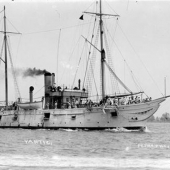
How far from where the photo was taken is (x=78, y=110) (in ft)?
139

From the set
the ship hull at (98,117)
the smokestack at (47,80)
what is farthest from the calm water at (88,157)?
the smokestack at (47,80)

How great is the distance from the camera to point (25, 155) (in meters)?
21.4

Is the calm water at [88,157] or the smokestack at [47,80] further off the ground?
the smokestack at [47,80]

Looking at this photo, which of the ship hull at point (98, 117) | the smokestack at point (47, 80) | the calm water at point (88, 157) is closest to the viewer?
the calm water at point (88, 157)

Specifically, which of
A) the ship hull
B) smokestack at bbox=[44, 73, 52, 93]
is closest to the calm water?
the ship hull

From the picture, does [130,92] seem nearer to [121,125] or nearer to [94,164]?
[121,125]

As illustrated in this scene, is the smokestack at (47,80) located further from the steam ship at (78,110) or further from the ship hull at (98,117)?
the ship hull at (98,117)

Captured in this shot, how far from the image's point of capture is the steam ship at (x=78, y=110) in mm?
40531

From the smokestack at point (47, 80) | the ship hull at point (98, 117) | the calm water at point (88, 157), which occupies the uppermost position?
the smokestack at point (47, 80)

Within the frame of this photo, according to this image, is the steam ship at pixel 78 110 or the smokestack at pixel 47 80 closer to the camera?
the steam ship at pixel 78 110

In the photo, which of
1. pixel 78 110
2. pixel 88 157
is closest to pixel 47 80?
pixel 78 110

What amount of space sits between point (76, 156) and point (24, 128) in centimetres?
2663

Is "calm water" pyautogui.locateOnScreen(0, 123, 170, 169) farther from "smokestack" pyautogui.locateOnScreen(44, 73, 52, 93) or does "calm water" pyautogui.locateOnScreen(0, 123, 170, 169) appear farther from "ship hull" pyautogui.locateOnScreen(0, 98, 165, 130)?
"smokestack" pyautogui.locateOnScreen(44, 73, 52, 93)

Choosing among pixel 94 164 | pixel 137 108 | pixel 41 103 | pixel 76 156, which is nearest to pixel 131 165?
pixel 94 164
